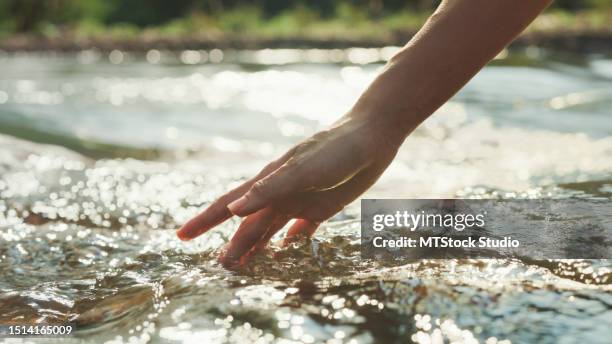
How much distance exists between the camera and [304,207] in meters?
1.72

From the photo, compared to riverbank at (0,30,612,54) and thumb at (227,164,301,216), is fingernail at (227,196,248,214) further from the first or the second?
riverbank at (0,30,612,54)

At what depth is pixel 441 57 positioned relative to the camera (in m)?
1.69

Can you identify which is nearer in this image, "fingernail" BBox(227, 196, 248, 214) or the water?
the water

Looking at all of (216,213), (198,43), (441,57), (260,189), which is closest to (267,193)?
(260,189)

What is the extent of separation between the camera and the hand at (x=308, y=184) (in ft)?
5.34

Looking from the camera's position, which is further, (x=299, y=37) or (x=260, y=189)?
(x=299, y=37)

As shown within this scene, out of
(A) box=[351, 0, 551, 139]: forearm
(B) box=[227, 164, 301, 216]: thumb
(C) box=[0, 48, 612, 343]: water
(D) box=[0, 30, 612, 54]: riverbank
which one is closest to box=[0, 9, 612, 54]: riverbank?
(D) box=[0, 30, 612, 54]: riverbank

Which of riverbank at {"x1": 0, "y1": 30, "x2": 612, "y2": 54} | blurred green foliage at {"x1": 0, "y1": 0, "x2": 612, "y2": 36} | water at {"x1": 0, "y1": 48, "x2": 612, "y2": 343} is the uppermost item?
blurred green foliage at {"x1": 0, "y1": 0, "x2": 612, "y2": 36}

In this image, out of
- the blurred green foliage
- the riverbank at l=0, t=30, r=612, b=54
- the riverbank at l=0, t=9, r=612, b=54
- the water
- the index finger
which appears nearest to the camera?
the water

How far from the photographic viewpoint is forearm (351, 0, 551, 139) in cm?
166

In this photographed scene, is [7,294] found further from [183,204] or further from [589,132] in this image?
[589,132]

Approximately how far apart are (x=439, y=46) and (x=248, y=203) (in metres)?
0.60

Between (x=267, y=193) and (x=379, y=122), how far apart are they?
0.33 metres

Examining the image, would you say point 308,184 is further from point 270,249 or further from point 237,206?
point 270,249
